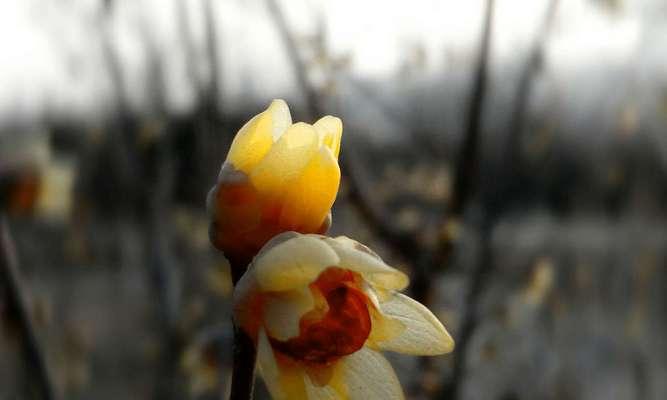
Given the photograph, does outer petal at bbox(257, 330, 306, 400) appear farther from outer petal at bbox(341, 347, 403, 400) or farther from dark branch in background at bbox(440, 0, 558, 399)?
dark branch in background at bbox(440, 0, 558, 399)

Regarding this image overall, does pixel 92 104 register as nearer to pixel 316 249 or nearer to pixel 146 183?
pixel 146 183

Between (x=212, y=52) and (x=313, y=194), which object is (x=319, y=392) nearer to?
(x=313, y=194)

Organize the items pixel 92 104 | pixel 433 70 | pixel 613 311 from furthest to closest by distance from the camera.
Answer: pixel 613 311
pixel 92 104
pixel 433 70

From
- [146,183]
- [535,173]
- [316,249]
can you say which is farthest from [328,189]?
[535,173]

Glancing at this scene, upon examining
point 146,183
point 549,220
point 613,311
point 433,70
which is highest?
point 433,70

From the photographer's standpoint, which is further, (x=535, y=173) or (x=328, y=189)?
(x=535, y=173)

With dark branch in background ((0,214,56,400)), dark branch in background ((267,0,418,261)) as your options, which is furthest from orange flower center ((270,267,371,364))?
dark branch in background ((267,0,418,261))

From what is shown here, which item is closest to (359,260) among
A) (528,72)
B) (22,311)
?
(22,311)

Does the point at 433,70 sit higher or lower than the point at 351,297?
lower
